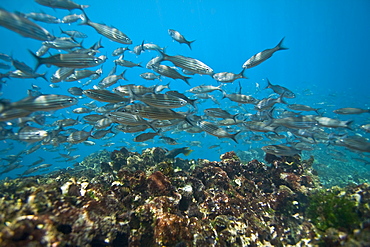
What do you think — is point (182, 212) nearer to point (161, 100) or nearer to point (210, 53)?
point (161, 100)

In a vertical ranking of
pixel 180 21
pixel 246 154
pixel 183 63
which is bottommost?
pixel 246 154

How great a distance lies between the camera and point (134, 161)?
25.2ft

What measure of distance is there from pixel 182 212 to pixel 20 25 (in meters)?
5.53

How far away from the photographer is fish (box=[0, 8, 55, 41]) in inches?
145

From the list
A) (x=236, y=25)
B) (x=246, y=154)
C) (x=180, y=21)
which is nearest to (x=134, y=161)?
(x=246, y=154)

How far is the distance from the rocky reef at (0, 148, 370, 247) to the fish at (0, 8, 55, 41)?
129 inches

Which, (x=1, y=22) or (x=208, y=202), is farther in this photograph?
(x=208, y=202)

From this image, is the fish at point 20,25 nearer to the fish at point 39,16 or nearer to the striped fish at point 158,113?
the striped fish at point 158,113

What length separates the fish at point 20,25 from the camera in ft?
12.1

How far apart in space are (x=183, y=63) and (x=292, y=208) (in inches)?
206

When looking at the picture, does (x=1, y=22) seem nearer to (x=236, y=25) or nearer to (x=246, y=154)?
(x=246, y=154)

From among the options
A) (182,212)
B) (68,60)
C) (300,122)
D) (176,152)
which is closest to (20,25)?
(68,60)

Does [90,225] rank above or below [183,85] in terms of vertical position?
below

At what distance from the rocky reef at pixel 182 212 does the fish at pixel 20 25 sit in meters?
3.29
